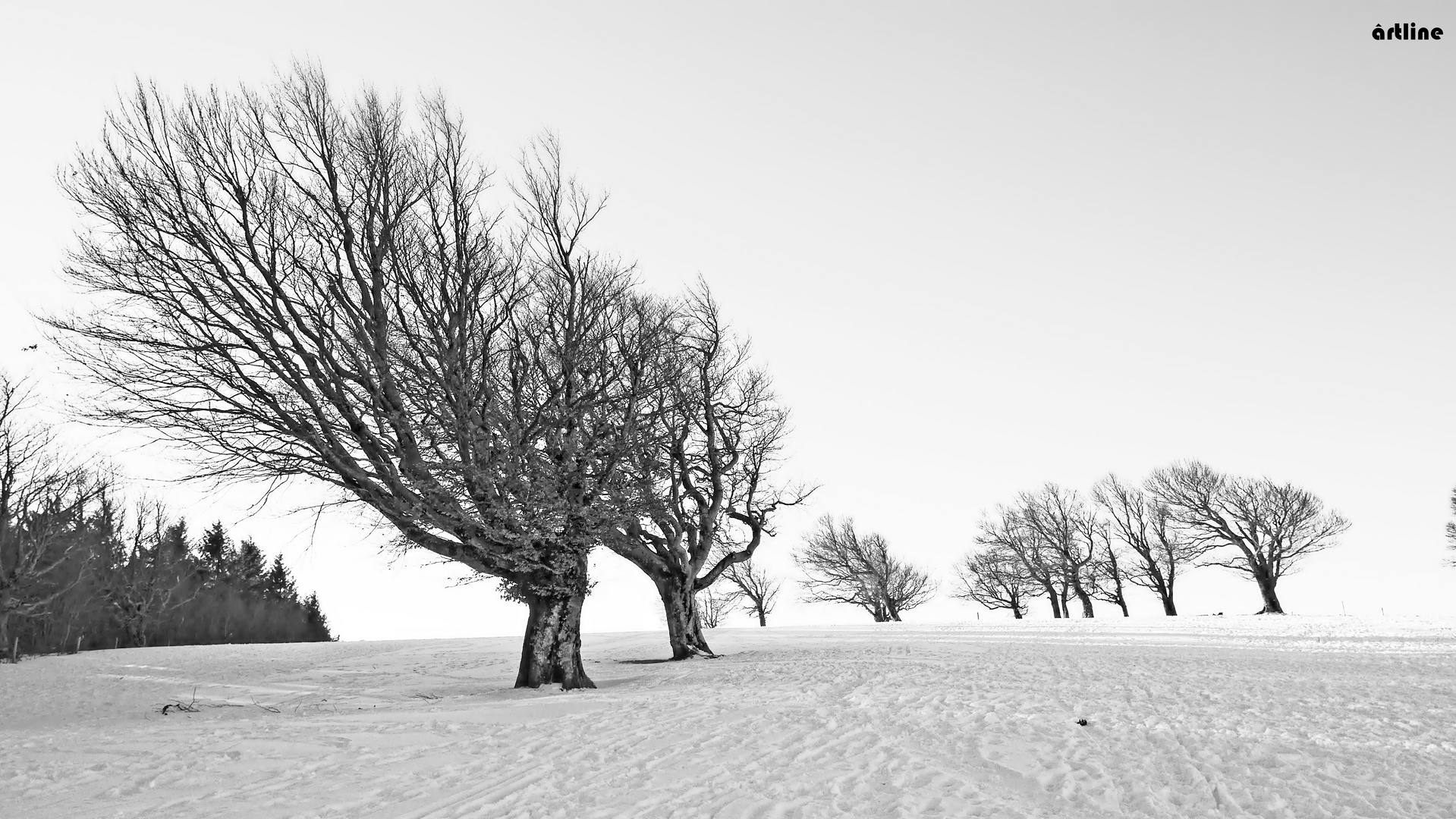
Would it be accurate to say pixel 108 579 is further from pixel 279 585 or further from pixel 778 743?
pixel 778 743

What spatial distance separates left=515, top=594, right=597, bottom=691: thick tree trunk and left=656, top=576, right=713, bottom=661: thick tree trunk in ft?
23.0

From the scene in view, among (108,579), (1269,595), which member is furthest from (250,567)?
(1269,595)

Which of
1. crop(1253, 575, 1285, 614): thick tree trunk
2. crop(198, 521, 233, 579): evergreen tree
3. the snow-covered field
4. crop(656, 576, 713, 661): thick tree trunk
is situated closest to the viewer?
the snow-covered field

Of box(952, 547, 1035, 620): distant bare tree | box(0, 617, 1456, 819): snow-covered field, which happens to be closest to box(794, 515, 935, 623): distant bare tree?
box(952, 547, 1035, 620): distant bare tree

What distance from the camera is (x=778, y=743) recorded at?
7.59 m

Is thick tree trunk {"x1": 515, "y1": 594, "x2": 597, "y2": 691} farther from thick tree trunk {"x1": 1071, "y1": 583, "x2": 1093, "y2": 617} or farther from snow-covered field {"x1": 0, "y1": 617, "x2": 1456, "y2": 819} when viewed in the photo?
thick tree trunk {"x1": 1071, "y1": 583, "x2": 1093, "y2": 617}

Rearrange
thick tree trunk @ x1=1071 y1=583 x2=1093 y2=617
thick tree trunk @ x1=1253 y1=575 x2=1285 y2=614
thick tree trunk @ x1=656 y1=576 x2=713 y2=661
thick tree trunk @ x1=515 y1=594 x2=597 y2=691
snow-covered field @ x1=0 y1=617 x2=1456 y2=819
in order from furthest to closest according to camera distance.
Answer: thick tree trunk @ x1=1071 y1=583 x2=1093 y2=617 < thick tree trunk @ x1=1253 y1=575 x2=1285 y2=614 < thick tree trunk @ x1=656 y1=576 x2=713 y2=661 < thick tree trunk @ x1=515 y1=594 x2=597 y2=691 < snow-covered field @ x1=0 y1=617 x2=1456 y2=819

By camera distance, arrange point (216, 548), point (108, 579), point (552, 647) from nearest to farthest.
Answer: point (552, 647) < point (108, 579) < point (216, 548)

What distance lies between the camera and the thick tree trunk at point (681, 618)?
789 inches

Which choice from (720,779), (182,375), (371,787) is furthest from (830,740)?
(182,375)

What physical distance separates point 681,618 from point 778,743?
1288cm

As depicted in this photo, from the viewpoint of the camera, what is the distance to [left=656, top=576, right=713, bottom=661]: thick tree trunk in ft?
65.7

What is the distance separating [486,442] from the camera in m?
11.9

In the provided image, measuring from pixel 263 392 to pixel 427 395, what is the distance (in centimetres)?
242
